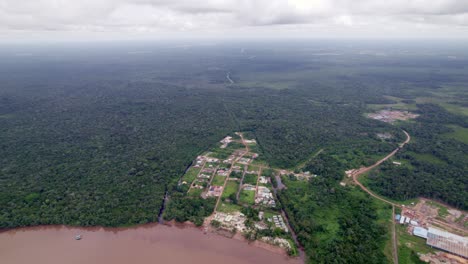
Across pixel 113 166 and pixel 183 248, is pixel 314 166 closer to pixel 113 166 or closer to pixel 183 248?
pixel 183 248

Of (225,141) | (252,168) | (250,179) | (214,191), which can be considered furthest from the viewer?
(225,141)

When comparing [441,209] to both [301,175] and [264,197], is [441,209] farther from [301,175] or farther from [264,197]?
[264,197]

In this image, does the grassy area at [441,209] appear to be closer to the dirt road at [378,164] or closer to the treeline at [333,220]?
the dirt road at [378,164]

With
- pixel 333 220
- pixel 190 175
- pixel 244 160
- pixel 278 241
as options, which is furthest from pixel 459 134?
pixel 190 175

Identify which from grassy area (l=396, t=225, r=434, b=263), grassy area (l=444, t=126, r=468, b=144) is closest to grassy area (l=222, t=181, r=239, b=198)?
grassy area (l=396, t=225, r=434, b=263)

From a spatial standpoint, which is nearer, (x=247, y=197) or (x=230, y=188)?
(x=247, y=197)

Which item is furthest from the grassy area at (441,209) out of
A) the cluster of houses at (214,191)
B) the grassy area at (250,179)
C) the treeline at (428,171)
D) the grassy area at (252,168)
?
the cluster of houses at (214,191)
